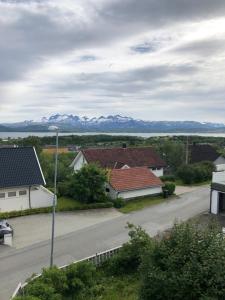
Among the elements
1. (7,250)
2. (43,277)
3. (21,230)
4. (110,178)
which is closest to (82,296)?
(43,277)

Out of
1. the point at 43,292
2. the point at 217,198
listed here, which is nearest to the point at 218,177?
the point at 217,198

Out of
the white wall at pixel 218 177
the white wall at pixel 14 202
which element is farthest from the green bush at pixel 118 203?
the white wall at pixel 218 177

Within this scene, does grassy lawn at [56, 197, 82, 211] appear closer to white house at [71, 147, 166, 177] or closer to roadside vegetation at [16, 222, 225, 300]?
white house at [71, 147, 166, 177]

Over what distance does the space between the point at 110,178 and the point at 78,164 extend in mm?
13779

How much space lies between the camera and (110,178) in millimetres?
38562

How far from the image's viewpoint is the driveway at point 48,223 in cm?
2727

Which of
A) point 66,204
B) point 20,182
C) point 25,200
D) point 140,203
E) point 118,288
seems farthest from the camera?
→ point 140,203

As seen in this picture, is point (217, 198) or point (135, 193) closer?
point (217, 198)

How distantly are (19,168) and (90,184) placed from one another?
6.72 meters

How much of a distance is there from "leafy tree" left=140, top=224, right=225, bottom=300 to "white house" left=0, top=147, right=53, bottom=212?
68.6 feet

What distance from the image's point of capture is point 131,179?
1558 inches

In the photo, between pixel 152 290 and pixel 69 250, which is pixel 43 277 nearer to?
pixel 152 290

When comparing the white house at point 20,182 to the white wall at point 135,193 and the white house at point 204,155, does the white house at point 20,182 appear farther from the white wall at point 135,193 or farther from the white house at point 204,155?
the white house at point 204,155

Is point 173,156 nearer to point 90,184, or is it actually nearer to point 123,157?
point 123,157
